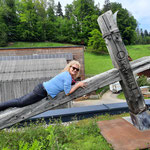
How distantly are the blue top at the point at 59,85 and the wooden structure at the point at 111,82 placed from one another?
112mm

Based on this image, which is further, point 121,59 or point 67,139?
point 67,139

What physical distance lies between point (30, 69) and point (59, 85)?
1031 centimetres

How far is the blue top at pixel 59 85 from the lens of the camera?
2.56 m

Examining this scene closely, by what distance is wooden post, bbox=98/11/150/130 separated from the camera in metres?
2.79

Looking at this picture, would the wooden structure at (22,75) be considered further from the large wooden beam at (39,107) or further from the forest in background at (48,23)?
the forest in background at (48,23)

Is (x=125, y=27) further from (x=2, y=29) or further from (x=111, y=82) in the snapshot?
(x=111, y=82)

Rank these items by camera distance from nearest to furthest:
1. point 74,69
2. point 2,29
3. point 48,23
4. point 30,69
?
1. point 74,69
2. point 30,69
3. point 2,29
4. point 48,23

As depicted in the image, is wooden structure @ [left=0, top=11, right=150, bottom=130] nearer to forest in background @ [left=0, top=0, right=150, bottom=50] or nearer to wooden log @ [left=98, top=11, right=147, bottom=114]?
wooden log @ [left=98, top=11, right=147, bottom=114]

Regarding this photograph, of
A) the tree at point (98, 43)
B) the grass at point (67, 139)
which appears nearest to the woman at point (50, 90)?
the grass at point (67, 139)

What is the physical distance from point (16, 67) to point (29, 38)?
135 ft

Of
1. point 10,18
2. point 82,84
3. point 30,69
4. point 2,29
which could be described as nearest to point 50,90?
point 82,84

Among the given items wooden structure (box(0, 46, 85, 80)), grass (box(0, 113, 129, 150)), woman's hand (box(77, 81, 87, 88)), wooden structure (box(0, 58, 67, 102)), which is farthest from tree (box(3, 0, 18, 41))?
woman's hand (box(77, 81, 87, 88))

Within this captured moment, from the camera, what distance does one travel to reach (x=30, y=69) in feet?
39.9

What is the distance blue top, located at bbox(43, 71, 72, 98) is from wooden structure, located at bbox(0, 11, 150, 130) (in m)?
0.11
